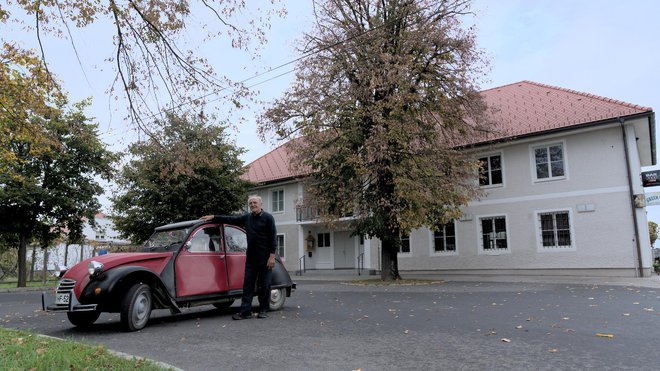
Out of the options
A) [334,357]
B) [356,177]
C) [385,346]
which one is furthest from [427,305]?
[356,177]

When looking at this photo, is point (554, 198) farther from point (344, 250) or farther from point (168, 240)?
point (168, 240)

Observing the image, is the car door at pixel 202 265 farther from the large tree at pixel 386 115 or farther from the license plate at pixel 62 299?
the large tree at pixel 386 115

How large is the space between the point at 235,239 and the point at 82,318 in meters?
2.64

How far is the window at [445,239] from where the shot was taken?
2386 centimetres

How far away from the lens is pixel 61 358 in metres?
4.62

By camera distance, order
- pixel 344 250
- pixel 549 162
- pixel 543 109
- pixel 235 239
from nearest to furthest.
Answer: pixel 235 239 → pixel 549 162 → pixel 543 109 → pixel 344 250

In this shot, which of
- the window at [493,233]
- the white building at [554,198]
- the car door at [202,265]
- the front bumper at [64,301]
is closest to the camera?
the front bumper at [64,301]

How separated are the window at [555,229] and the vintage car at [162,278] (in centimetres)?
1559

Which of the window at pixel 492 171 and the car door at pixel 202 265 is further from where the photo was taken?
the window at pixel 492 171

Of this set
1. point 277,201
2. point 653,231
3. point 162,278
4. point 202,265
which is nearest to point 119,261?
point 162,278

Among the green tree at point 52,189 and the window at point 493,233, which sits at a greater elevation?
the green tree at point 52,189

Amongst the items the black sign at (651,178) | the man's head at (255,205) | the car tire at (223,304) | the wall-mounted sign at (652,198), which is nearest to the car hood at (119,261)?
the car tire at (223,304)

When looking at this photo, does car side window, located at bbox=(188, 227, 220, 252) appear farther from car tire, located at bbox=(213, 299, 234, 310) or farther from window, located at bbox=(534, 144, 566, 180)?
window, located at bbox=(534, 144, 566, 180)

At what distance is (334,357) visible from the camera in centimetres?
516
